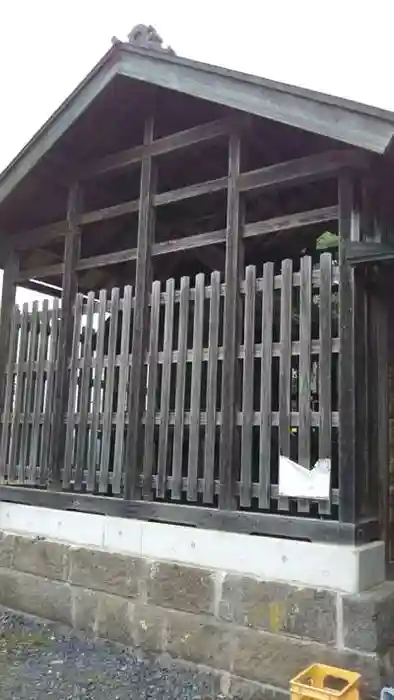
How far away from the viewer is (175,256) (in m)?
6.89

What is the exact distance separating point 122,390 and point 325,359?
6.29 feet

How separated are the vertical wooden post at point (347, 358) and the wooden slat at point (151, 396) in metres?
1.65

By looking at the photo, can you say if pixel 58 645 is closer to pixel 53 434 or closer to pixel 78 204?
pixel 53 434

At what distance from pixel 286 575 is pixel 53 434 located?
103 inches

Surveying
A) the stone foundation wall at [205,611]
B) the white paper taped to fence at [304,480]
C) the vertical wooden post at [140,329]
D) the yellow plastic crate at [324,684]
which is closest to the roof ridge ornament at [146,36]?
the vertical wooden post at [140,329]

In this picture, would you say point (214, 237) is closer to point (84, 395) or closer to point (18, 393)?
point (84, 395)

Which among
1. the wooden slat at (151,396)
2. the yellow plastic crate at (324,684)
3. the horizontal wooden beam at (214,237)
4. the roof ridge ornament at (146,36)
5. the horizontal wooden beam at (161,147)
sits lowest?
the yellow plastic crate at (324,684)

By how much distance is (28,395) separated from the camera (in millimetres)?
6145

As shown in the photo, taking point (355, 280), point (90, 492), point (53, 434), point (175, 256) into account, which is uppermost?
point (175, 256)

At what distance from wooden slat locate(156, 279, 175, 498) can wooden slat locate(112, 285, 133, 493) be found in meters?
0.39

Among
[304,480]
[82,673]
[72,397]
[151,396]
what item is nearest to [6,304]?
[72,397]

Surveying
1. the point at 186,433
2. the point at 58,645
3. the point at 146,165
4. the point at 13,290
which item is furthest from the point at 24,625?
the point at 146,165

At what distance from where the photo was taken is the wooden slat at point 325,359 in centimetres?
420

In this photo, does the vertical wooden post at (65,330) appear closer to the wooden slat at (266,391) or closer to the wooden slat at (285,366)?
the wooden slat at (266,391)
